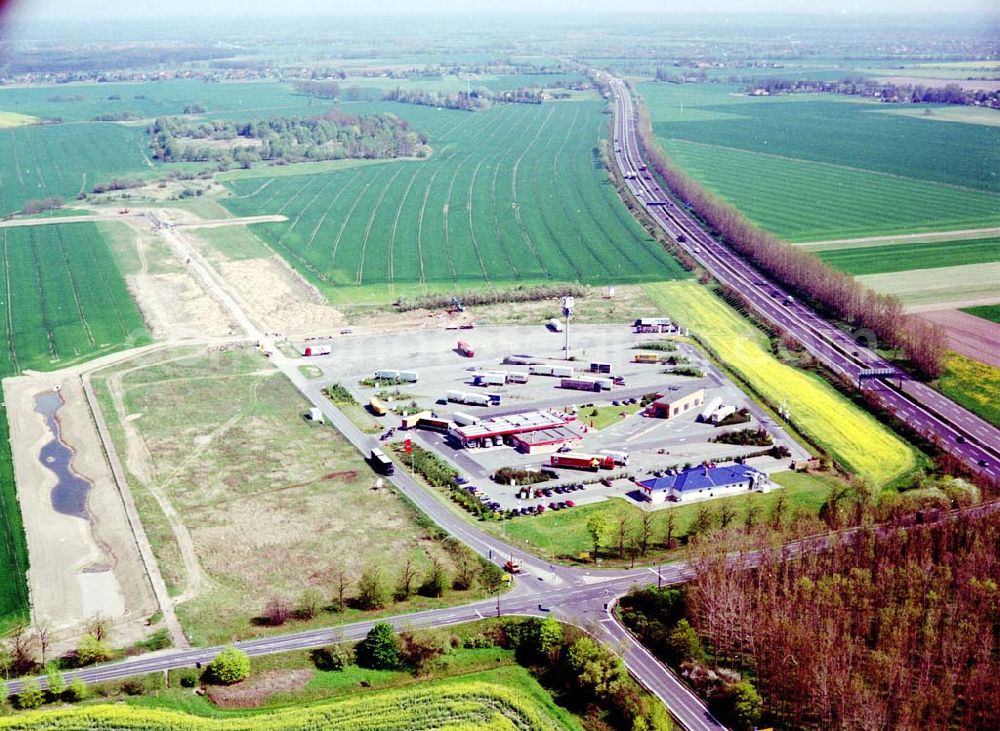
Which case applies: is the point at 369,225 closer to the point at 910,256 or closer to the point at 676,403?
the point at 910,256

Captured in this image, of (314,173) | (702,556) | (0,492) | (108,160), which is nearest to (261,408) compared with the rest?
(0,492)

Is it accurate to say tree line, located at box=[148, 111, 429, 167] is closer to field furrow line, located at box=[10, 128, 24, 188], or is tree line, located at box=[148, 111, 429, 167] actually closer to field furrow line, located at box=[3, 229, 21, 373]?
field furrow line, located at box=[10, 128, 24, 188]

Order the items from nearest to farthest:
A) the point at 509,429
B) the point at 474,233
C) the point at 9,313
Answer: the point at 509,429, the point at 9,313, the point at 474,233

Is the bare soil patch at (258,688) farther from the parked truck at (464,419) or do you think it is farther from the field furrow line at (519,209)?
the field furrow line at (519,209)

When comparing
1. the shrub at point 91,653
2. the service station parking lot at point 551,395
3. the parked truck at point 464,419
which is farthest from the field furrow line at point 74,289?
the shrub at point 91,653

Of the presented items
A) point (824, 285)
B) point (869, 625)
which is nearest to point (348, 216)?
point (824, 285)

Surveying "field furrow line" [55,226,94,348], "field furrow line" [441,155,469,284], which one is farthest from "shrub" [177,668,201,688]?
"field furrow line" [441,155,469,284]
